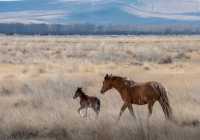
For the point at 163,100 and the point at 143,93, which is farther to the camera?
the point at 163,100

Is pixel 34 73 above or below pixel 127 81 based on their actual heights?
below

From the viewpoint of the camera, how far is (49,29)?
191m

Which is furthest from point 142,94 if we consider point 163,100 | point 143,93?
point 163,100

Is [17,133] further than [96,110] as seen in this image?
No

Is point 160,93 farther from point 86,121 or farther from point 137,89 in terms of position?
point 86,121

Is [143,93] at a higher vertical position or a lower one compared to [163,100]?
higher

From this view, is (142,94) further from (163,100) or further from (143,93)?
(163,100)

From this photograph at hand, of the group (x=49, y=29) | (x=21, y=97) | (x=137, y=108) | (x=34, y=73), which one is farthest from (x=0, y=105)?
(x=49, y=29)

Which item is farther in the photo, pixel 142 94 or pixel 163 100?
pixel 163 100

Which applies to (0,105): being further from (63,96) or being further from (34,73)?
(34,73)

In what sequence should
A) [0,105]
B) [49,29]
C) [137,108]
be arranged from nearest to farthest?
[137,108] < [0,105] < [49,29]

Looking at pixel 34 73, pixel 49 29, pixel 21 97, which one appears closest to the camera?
pixel 21 97

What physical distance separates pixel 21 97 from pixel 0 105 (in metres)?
1.76

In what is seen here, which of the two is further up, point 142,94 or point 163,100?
point 142,94
